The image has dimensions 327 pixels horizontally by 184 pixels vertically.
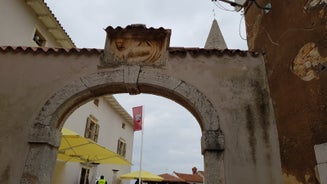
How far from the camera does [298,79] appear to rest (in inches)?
149

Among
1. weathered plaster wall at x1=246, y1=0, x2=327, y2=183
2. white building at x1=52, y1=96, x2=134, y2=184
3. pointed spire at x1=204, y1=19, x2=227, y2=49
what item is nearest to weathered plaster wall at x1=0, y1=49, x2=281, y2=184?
weathered plaster wall at x1=246, y1=0, x2=327, y2=183

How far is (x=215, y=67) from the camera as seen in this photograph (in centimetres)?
481

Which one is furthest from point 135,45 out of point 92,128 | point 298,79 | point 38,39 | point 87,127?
point 92,128

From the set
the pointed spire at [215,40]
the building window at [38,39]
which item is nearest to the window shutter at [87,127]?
the building window at [38,39]

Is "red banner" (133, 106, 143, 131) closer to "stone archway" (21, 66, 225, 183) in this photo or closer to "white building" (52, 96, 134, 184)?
"white building" (52, 96, 134, 184)

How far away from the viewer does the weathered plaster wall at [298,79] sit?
3.36m

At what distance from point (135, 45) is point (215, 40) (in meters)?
8.98

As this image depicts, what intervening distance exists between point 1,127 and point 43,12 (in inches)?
213

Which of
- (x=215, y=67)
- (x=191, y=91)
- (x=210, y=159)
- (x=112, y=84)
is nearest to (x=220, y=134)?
(x=210, y=159)

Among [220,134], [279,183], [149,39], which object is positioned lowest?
[279,183]

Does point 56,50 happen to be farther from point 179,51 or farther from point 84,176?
point 84,176

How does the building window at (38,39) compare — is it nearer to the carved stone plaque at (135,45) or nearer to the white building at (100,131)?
the white building at (100,131)

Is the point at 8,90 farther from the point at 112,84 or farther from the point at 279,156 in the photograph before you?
the point at 279,156

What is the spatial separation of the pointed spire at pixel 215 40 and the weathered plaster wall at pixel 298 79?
839 centimetres
